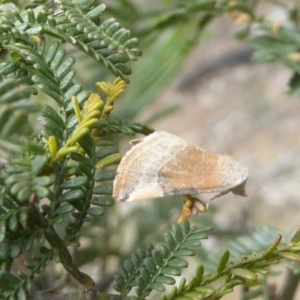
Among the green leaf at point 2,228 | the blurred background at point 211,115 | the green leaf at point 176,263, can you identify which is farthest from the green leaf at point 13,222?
the blurred background at point 211,115

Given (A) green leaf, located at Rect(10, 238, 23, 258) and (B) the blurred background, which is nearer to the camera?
(A) green leaf, located at Rect(10, 238, 23, 258)

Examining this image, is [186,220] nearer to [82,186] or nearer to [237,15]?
[82,186]

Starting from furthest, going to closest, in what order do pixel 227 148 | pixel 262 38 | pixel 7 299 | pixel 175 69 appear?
pixel 227 148, pixel 175 69, pixel 262 38, pixel 7 299

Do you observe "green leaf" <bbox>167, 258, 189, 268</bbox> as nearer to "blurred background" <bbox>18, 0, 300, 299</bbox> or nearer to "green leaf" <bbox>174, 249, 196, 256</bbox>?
"green leaf" <bbox>174, 249, 196, 256</bbox>

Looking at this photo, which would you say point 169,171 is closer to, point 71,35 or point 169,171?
point 169,171

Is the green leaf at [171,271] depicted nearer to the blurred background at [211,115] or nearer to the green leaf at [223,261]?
the green leaf at [223,261]

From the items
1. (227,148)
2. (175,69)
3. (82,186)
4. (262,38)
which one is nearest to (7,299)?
(82,186)

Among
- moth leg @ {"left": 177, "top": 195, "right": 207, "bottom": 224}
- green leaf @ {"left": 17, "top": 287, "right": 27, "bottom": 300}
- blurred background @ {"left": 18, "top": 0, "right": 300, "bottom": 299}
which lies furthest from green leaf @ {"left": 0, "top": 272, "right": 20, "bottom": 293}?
blurred background @ {"left": 18, "top": 0, "right": 300, "bottom": 299}
